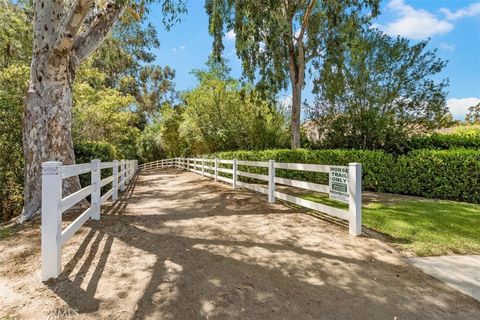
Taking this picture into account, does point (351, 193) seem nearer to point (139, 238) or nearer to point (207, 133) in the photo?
point (139, 238)

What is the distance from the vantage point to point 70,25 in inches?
219

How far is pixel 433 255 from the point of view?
143 inches

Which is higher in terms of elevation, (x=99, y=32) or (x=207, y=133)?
(x=99, y=32)

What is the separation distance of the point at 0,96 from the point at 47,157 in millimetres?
3070

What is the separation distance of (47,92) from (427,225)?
7480 mm

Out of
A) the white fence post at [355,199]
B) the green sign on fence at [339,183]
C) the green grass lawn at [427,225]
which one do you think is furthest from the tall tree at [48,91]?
the green grass lawn at [427,225]

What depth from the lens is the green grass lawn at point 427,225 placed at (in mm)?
3939

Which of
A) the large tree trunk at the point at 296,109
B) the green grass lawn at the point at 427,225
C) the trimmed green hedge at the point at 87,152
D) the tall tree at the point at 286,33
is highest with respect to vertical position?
the tall tree at the point at 286,33

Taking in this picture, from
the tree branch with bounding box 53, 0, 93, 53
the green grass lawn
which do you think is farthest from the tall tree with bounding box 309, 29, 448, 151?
the tree branch with bounding box 53, 0, 93, 53

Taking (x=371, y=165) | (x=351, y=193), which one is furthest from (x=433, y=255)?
(x=371, y=165)

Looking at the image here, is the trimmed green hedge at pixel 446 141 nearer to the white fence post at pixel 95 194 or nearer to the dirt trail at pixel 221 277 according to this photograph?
the dirt trail at pixel 221 277

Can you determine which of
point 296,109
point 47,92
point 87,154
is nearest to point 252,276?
point 47,92

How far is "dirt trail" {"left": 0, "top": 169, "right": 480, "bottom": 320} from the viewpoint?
7.93 ft

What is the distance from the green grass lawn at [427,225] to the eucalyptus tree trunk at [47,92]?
6.14m
